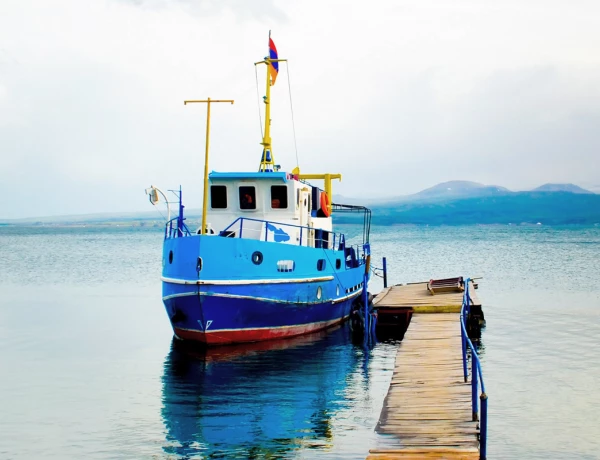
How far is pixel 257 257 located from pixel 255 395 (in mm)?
5153

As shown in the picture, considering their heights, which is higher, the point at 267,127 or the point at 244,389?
the point at 267,127

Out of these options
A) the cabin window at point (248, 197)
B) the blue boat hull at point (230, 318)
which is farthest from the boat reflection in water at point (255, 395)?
the cabin window at point (248, 197)

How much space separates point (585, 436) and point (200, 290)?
10.5 m

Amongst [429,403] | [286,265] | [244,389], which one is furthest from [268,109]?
[429,403]

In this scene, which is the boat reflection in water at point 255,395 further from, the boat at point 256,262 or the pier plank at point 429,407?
the pier plank at point 429,407

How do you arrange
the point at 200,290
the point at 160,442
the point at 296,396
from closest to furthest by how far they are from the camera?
the point at 160,442
the point at 296,396
the point at 200,290

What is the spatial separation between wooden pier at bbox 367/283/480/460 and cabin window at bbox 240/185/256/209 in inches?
261

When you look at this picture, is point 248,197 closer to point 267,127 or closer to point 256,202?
point 256,202

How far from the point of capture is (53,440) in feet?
49.0

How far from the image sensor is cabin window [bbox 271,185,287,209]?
83.1ft

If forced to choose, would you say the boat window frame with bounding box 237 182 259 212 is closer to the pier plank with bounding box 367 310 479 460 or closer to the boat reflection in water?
the boat reflection in water

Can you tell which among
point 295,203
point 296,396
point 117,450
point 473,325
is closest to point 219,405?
point 296,396

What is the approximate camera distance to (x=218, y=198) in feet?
84.6

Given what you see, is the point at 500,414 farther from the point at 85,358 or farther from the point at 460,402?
the point at 85,358
